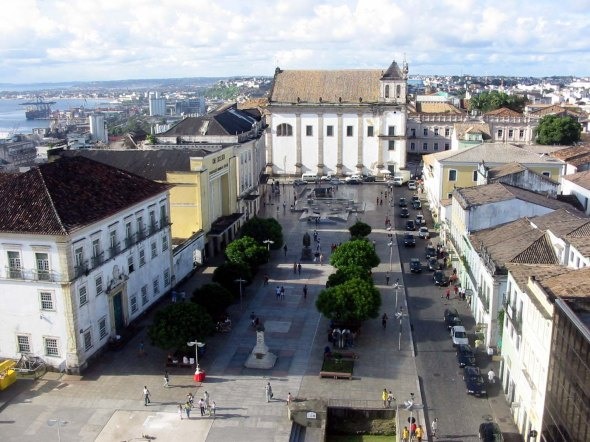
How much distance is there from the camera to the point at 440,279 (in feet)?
159

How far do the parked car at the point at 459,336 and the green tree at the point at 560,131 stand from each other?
6437cm

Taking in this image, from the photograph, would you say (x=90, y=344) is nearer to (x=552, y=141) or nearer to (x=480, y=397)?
(x=480, y=397)

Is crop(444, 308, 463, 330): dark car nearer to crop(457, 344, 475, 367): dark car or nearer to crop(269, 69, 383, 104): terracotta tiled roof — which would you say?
crop(457, 344, 475, 367): dark car

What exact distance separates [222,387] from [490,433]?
43.3ft

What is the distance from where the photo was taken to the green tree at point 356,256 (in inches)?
1843

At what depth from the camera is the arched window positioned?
101m

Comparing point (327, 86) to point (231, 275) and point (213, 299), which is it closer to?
point (231, 275)

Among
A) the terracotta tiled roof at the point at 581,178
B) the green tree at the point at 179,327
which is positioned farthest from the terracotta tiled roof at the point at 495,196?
the green tree at the point at 179,327

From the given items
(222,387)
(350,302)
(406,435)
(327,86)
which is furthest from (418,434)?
(327,86)

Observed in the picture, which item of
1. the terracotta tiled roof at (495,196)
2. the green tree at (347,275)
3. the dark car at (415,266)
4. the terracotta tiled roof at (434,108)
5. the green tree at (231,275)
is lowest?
the dark car at (415,266)

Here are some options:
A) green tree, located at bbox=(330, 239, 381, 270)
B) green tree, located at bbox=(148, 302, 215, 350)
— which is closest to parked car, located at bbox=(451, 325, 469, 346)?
green tree, located at bbox=(330, 239, 381, 270)

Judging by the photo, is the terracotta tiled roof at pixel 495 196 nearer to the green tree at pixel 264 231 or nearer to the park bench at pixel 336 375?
the green tree at pixel 264 231

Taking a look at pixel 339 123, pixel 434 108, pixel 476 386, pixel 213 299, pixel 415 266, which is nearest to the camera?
pixel 476 386

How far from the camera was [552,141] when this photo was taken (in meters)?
93.9
